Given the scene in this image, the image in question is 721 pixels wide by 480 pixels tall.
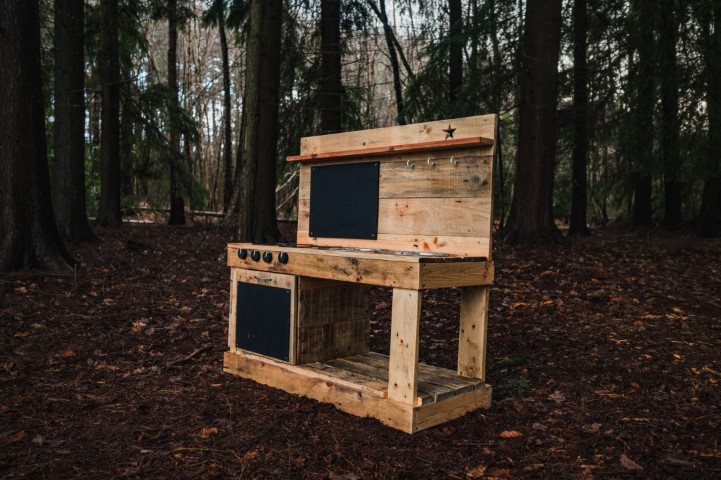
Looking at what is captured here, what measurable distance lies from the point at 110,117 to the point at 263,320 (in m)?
10.6

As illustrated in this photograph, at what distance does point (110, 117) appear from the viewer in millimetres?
13102

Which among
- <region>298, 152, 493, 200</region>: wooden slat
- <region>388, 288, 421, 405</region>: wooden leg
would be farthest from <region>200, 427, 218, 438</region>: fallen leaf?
<region>298, 152, 493, 200</region>: wooden slat

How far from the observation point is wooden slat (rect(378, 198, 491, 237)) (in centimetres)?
374

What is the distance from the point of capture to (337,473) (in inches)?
116

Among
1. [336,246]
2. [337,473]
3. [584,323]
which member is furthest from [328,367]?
[584,323]

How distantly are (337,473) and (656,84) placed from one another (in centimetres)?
1043

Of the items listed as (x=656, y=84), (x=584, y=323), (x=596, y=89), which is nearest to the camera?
(x=584, y=323)

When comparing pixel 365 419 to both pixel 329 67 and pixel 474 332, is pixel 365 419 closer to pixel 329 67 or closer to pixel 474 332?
pixel 474 332

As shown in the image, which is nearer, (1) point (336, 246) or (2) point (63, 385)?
(2) point (63, 385)

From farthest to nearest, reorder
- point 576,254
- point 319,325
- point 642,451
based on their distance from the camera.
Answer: point 576,254, point 319,325, point 642,451

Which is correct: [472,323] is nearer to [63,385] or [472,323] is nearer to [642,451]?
[642,451]

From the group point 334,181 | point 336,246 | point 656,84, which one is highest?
point 656,84

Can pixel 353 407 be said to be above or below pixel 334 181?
below

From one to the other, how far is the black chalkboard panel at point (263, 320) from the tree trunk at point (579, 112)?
10.3m
